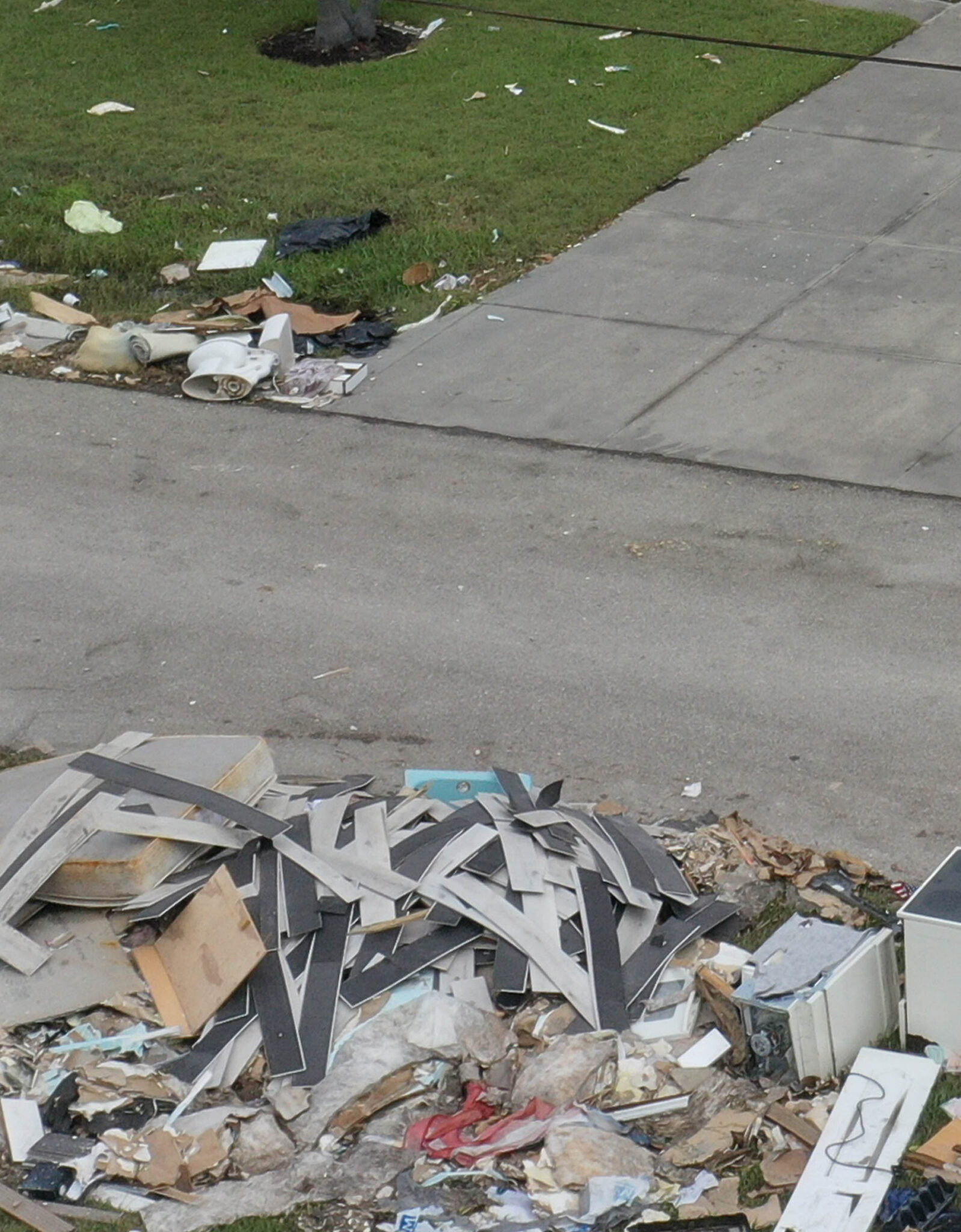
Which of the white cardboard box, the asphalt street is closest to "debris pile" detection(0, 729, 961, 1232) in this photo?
the white cardboard box

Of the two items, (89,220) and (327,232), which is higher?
(327,232)

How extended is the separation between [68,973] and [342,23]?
15490 millimetres

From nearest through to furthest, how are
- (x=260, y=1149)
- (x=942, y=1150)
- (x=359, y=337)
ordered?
1. (x=942, y=1150)
2. (x=260, y=1149)
3. (x=359, y=337)

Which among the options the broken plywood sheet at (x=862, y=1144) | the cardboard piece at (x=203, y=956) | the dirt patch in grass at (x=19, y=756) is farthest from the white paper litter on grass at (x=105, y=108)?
the broken plywood sheet at (x=862, y=1144)

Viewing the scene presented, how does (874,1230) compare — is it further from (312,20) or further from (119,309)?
(312,20)

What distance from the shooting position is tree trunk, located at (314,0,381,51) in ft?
62.7

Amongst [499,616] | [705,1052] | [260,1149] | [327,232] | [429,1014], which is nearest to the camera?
[260,1149]

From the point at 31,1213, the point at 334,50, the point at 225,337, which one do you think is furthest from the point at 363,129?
the point at 31,1213

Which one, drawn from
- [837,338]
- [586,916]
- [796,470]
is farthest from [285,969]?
[837,338]

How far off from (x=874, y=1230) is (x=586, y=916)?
1.64 m

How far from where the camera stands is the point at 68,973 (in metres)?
6.15

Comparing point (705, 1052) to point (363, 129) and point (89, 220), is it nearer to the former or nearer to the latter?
point (89, 220)

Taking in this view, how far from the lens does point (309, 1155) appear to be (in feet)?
18.0

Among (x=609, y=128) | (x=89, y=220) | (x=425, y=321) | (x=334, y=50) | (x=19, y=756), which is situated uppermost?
(x=334, y=50)
